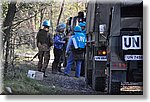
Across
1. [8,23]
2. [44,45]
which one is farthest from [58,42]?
[8,23]

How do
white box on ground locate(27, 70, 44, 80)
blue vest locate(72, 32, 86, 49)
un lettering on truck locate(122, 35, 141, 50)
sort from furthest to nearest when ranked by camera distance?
1. blue vest locate(72, 32, 86, 49)
2. white box on ground locate(27, 70, 44, 80)
3. un lettering on truck locate(122, 35, 141, 50)

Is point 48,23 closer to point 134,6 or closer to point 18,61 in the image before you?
point 18,61

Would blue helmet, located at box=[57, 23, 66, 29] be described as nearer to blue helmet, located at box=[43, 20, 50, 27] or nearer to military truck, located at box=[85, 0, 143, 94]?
blue helmet, located at box=[43, 20, 50, 27]

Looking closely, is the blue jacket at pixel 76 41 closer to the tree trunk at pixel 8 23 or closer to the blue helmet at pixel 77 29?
the blue helmet at pixel 77 29

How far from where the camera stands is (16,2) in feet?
18.7

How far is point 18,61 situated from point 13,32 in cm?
36

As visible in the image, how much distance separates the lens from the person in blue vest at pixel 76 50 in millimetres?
5742

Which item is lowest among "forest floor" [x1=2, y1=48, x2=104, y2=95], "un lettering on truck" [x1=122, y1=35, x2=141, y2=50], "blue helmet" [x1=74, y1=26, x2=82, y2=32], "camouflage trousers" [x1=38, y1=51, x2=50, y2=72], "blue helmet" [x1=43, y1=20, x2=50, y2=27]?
"forest floor" [x1=2, y1=48, x2=104, y2=95]

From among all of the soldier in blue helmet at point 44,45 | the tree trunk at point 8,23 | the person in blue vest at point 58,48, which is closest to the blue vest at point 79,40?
the person in blue vest at point 58,48

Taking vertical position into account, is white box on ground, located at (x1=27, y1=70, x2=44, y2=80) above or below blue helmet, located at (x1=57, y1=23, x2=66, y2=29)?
below

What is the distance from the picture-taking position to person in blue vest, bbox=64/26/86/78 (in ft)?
18.8

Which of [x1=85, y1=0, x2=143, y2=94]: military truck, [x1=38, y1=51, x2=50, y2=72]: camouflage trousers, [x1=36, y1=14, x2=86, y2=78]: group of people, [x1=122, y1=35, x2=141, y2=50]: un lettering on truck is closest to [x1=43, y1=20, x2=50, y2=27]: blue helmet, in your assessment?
[x1=36, y1=14, x2=86, y2=78]: group of people

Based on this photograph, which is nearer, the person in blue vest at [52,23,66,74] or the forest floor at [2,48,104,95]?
the forest floor at [2,48,104,95]

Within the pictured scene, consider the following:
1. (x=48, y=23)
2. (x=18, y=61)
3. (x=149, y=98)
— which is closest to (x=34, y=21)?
(x=48, y=23)
